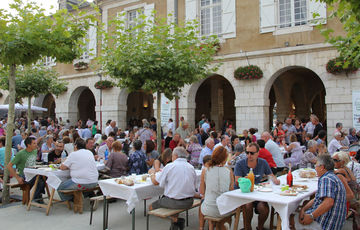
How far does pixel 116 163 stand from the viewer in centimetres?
638

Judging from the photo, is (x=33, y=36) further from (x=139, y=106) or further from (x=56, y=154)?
(x=139, y=106)

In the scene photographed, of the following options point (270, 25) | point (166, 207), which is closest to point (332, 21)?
point (270, 25)

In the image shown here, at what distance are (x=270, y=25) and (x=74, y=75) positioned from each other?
1051 cm

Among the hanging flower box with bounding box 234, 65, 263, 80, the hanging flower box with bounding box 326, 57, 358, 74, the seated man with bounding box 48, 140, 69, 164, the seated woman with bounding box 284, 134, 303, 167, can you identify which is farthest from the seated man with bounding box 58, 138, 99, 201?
the hanging flower box with bounding box 326, 57, 358, 74

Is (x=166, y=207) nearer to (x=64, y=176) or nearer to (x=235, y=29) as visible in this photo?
(x=64, y=176)

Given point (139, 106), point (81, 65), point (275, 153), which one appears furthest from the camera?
point (139, 106)

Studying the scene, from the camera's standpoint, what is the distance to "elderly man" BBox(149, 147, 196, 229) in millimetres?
4500

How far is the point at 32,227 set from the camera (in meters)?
5.14

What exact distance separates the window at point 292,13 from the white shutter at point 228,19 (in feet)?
5.77

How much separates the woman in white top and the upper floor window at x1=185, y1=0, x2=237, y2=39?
9.48 m

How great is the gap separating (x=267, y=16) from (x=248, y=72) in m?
2.16

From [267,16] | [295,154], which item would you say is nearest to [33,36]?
[295,154]

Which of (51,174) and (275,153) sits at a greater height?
(275,153)

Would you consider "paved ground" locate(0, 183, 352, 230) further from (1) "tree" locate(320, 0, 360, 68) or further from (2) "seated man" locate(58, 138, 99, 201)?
(1) "tree" locate(320, 0, 360, 68)
